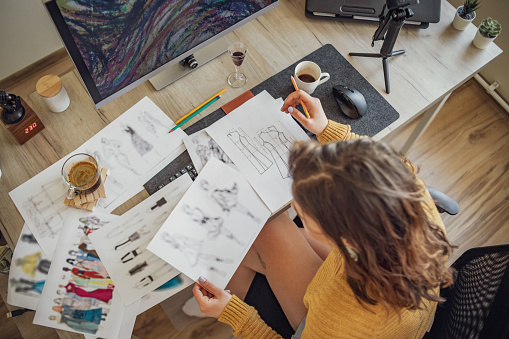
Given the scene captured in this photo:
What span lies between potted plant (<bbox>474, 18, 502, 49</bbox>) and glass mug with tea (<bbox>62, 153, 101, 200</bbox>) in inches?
44.4

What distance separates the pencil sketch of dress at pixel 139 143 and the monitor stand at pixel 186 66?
15 cm

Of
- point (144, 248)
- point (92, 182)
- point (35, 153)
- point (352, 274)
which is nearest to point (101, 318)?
point (144, 248)

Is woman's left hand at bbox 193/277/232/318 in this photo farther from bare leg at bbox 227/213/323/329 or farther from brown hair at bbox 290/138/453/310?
brown hair at bbox 290/138/453/310

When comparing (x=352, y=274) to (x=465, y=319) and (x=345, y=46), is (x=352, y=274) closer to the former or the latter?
(x=465, y=319)

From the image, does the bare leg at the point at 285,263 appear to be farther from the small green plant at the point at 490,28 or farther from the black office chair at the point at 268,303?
the small green plant at the point at 490,28

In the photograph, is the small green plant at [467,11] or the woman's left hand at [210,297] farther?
the small green plant at [467,11]

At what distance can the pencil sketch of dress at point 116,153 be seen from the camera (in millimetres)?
1052

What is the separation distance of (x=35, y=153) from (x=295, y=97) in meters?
0.69

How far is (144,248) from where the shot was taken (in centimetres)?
97

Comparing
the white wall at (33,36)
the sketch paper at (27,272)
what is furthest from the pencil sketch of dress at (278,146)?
the white wall at (33,36)

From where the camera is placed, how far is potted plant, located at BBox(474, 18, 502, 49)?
115cm

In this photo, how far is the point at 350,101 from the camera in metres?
1.09

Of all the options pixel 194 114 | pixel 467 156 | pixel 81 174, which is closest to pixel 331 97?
pixel 194 114

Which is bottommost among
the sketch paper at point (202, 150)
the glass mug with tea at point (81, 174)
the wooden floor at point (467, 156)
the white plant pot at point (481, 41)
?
the wooden floor at point (467, 156)
